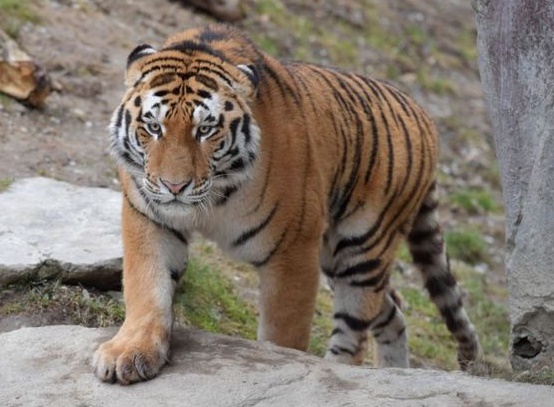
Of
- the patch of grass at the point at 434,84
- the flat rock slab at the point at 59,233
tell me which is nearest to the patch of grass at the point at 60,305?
the flat rock slab at the point at 59,233

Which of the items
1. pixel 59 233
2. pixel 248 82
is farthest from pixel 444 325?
pixel 248 82

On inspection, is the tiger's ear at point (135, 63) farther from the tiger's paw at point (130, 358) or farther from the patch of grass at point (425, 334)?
the patch of grass at point (425, 334)

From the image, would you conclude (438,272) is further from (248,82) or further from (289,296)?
(248,82)

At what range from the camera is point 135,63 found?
4.55 metres

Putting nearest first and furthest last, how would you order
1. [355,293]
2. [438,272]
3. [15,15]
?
[355,293], [438,272], [15,15]

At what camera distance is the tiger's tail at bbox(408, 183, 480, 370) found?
600 centimetres

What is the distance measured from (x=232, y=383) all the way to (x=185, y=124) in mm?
938

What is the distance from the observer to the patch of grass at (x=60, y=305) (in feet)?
17.1

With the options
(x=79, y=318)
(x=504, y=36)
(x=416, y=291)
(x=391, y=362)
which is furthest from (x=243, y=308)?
(x=504, y=36)

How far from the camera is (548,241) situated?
4.45 m

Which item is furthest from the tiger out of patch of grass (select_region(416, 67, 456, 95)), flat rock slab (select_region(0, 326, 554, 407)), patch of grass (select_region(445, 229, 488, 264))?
patch of grass (select_region(416, 67, 456, 95))

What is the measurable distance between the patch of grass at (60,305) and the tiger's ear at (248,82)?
1.33 meters

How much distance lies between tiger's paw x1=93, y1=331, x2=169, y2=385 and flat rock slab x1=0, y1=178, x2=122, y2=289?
110 cm

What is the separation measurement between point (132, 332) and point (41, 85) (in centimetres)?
351
